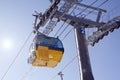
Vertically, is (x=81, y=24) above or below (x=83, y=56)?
above

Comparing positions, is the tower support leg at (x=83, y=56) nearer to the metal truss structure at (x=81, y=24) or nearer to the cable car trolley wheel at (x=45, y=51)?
the metal truss structure at (x=81, y=24)

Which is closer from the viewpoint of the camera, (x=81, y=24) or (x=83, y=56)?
(x=83, y=56)

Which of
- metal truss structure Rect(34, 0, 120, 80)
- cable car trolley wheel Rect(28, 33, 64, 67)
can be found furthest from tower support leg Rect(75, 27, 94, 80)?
cable car trolley wheel Rect(28, 33, 64, 67)

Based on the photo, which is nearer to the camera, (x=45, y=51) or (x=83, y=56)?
(x=83, y=56)

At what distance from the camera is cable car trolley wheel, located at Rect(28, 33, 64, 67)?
12844 millimetres

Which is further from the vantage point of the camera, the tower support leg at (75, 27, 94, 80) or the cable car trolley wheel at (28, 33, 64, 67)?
the cable car trolley wheel at (28, 33, 64, 67)

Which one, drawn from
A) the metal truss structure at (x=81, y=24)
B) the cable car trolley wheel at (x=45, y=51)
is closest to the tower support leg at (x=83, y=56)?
the metal truss structure at (x=81, y=24)

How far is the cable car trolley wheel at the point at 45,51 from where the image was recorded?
12844 millimetres

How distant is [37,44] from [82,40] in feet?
7.42

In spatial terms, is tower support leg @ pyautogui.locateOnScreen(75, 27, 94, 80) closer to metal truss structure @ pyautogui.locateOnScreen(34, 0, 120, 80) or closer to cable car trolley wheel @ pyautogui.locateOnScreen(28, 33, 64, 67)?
metal truss structure @ pyautogui.locateOnScreen(34, 0, 120, 80)

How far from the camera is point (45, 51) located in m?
12.7

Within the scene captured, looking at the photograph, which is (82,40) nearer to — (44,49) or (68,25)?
(68,25)

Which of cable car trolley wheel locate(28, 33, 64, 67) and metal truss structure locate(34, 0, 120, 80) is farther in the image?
cable car trolley wheel locate(28, 33, 64, 67)

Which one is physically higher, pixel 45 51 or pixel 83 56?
pixel 45 51
